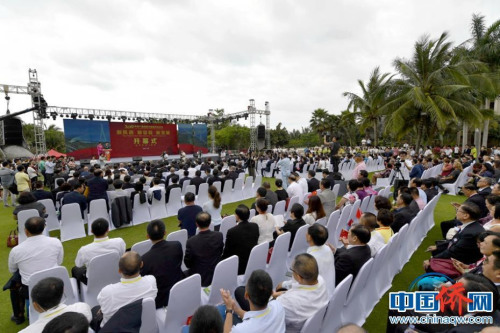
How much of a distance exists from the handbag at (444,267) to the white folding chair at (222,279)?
222 cm

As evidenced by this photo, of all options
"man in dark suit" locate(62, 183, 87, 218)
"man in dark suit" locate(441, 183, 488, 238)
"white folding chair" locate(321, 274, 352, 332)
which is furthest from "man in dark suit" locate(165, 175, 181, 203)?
"man in dark suit" locate(441, 183, 488, 238)

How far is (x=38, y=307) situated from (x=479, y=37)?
26622mm

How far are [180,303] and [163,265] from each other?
0.49 metres

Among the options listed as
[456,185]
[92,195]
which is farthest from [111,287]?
[456,185]

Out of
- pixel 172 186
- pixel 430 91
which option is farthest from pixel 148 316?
pixel 430 91

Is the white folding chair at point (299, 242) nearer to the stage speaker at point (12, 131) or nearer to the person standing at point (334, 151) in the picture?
the person standing at point (334, 151)

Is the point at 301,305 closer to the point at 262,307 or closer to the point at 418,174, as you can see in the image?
the point at 262,307

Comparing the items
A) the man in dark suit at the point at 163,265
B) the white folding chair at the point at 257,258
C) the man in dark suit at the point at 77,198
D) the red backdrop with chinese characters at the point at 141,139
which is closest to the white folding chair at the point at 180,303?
the man in dark suit at the point at 163,265

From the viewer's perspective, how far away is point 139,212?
664 cm

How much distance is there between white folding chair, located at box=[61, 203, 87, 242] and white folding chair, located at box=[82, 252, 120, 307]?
3106mm

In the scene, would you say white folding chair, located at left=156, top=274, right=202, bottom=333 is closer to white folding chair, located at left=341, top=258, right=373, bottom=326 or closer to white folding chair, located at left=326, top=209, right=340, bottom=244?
white folding chair, located at left=341, top=258, right=373, bottom=326

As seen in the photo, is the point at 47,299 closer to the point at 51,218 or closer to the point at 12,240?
the point at 12,240

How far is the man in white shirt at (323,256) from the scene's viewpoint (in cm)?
258

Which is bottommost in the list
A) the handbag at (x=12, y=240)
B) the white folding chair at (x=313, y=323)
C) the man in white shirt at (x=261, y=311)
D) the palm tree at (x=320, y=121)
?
the handbag at (x=12, y=240)
